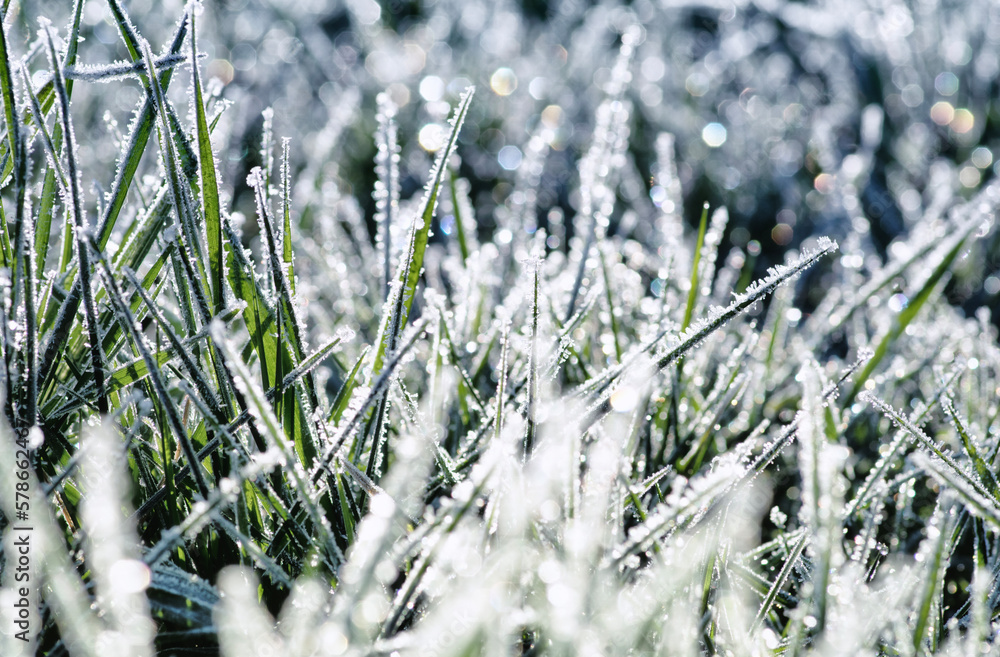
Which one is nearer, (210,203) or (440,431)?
(210,203)

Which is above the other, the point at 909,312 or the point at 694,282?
the point at 694,282

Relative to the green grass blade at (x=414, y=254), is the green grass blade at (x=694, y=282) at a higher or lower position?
lower

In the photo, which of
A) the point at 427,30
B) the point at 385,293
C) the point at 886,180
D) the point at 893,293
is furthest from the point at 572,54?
the point at 385,293

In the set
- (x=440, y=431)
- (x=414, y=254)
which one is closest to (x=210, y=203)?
(x=414, y=254)

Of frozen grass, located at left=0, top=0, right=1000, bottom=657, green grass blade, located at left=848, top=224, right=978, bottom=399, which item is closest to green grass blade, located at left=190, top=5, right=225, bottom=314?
frozen grass, located at left=0, top=0, right=1000, bottom=657

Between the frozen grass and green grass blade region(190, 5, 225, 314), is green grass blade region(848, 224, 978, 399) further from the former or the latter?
green grass blade region(190, 5, 225, 314)

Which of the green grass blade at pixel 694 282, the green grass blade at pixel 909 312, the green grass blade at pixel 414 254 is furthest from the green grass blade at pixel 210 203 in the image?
the green grass blade at pixel 909 312

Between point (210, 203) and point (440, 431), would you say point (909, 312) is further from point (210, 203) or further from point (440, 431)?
point (210, 203)

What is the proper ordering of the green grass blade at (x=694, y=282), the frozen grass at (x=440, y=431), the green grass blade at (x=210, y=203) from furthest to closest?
the green grass blade at (x=694, y=282)
the green grass blade at (x=210, y=203)
the frozen grass at (x=440, y=431)

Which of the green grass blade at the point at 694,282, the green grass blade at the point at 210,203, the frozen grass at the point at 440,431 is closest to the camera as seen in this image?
the frozen grass at the point at 440,431

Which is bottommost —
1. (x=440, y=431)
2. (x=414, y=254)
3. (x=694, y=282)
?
(x=440, y=431)

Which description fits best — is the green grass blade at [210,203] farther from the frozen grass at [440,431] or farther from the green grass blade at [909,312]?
the green grass blade at [909,312]
